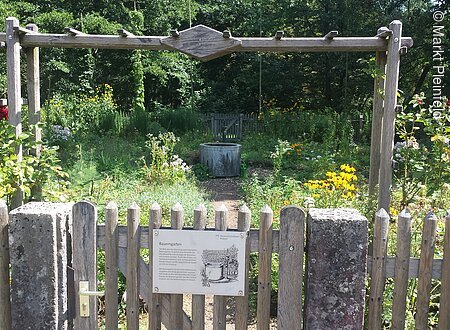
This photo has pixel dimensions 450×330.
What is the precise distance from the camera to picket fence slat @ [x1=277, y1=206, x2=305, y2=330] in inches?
95.2

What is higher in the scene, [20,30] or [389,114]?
[20,30]

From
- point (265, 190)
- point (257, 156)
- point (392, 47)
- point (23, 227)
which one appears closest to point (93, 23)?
point (257, 156)

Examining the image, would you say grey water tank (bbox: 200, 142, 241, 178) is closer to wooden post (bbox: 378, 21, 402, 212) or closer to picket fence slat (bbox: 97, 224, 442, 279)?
wooden post (bbox: 378, 21, 402, 212)

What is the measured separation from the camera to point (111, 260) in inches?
98.8

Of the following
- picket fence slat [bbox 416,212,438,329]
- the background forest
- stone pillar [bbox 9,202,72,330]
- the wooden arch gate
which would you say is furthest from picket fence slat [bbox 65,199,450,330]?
the background forest

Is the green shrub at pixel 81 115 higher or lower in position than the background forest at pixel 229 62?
lower

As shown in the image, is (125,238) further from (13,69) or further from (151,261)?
(13,69)

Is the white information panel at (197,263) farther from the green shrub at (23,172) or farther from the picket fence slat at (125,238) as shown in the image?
the green shrub at (23,172)

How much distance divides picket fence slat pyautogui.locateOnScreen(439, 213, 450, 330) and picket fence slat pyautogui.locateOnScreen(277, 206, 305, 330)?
717 mm

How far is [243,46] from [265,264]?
10.0 feet

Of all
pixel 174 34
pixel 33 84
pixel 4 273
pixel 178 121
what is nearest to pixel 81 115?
pixel 178 121

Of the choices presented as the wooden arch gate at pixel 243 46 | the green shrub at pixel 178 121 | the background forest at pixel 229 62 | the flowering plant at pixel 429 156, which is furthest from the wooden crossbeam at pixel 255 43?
the background forest at pixel 229 62

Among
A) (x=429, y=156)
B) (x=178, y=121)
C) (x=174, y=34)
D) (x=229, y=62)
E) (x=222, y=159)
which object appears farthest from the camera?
(x=229, y=62)

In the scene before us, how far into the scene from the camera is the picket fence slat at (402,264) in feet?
8.05
